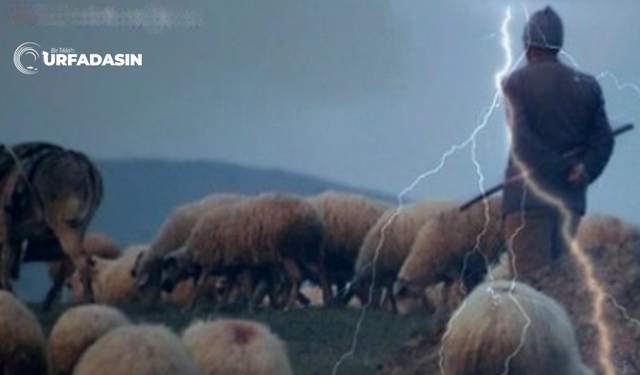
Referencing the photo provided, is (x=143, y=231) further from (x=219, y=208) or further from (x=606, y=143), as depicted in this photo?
(x=606, y=143)

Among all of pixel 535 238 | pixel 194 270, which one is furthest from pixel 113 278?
pixel 535 238

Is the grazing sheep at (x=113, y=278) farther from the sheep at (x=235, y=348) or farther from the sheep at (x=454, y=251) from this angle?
the sheep at (x=454, y=251)

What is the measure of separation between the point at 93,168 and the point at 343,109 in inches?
29.3

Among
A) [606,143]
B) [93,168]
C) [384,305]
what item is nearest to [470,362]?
[384,305]

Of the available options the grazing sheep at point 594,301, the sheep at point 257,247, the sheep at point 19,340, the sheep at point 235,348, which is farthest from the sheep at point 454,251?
the sheep at point 19,340

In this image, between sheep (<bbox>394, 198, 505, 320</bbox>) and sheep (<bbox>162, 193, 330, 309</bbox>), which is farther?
sheep (<bbox>162, 193, 330, 309</bbox>)

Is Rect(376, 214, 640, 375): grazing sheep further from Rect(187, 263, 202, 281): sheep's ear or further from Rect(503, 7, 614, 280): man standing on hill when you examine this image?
Rect(187, 263, 202, 281): sheep's ear

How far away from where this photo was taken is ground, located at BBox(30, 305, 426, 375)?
614cm

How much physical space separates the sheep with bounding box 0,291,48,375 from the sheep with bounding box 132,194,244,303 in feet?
1.11

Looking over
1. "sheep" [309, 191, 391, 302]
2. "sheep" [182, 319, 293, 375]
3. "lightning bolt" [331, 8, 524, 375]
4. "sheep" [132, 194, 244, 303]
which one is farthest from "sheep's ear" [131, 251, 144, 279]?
"lightning bolt" [331, 8, 524, 375]

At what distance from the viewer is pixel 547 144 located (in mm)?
6156

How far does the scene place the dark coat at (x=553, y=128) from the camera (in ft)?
20.1

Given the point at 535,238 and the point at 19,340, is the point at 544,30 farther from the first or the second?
the point at 19,340

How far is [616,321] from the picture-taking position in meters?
6.20
